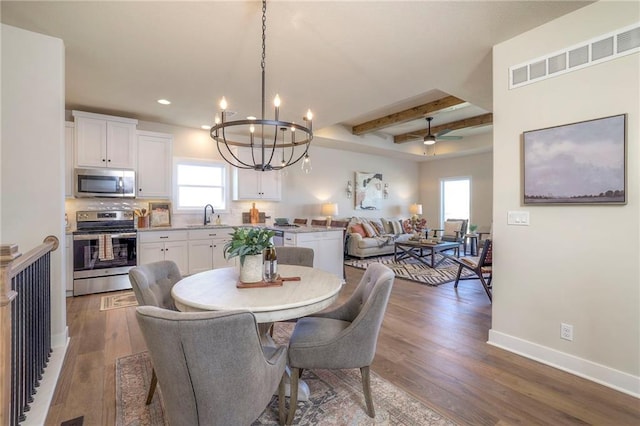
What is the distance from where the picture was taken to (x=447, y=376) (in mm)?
2203

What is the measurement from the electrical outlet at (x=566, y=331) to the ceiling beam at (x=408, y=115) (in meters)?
3.76

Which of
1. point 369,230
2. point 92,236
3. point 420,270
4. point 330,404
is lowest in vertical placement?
point 330,404

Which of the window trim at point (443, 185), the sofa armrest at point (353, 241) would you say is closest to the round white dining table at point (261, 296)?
the sofa armrest at point (353, 241)

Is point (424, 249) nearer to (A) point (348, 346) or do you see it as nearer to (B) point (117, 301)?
(A) point (348, 346)

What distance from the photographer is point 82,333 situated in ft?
9.63

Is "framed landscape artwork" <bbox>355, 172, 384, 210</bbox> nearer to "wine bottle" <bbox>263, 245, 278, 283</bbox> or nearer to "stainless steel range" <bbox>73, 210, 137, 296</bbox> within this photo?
"stainless steel range" <bbox>73, 210, 137, 296</bbox>

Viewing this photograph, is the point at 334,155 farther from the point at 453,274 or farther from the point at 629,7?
the point at 629,7

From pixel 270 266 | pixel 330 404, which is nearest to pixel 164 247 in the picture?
pixel 270 266

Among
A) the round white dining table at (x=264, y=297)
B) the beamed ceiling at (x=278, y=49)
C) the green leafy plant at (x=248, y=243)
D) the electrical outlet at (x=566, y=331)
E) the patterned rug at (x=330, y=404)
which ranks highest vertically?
the beamed ceiling at (x=278, y=49)

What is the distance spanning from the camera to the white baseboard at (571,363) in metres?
2.02

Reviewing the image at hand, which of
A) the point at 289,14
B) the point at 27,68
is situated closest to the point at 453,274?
the point at 289,14

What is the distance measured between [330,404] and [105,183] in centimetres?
450

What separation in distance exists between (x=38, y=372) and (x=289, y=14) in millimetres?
3160

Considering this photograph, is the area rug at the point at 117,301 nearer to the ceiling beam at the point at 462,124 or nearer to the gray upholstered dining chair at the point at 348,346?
the gray upholstered dining chair at the point at 348,346
